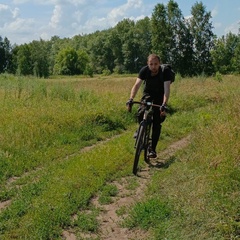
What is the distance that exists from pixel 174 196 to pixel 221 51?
65576 millimetres

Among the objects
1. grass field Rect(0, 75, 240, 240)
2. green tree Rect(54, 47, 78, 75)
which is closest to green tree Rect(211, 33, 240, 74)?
green tree Rect(54, 47, 78, 75)

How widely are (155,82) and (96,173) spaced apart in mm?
2351

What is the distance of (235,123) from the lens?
7109 millimetres

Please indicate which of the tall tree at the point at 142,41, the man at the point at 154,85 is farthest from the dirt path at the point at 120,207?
the tall tree at the point at 142,41

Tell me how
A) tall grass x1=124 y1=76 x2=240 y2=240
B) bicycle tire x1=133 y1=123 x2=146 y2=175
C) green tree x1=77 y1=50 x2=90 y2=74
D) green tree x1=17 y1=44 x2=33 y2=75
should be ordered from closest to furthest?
tall grass x1=124 y1=76 x2=240 y2=240 < bicycle tire x1=133 y1=123 x2=146 y2=175 < green tree x1=17 y1=44 x2=33 y2=75 < green tree x1=77 y1=50 x2=90 y2=74

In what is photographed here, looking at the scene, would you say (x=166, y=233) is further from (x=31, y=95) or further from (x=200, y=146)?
(x=31, y=95)

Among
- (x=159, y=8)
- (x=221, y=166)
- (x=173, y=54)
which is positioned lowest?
(x=221, y=166)

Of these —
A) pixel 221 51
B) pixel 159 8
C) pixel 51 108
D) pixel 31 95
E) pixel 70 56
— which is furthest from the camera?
pixel 70 56

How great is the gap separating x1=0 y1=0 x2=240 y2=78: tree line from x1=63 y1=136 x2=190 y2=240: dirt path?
2795cm

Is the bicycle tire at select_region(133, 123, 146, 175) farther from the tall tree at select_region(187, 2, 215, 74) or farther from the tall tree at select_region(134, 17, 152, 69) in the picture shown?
the tall tree at select_region(134, 17, 152, 69)

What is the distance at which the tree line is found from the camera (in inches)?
2180

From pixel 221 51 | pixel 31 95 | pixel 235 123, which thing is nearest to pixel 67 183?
pixel 235 123

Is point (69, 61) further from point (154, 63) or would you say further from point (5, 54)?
point (154, 63)

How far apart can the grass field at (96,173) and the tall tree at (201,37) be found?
46.9m
